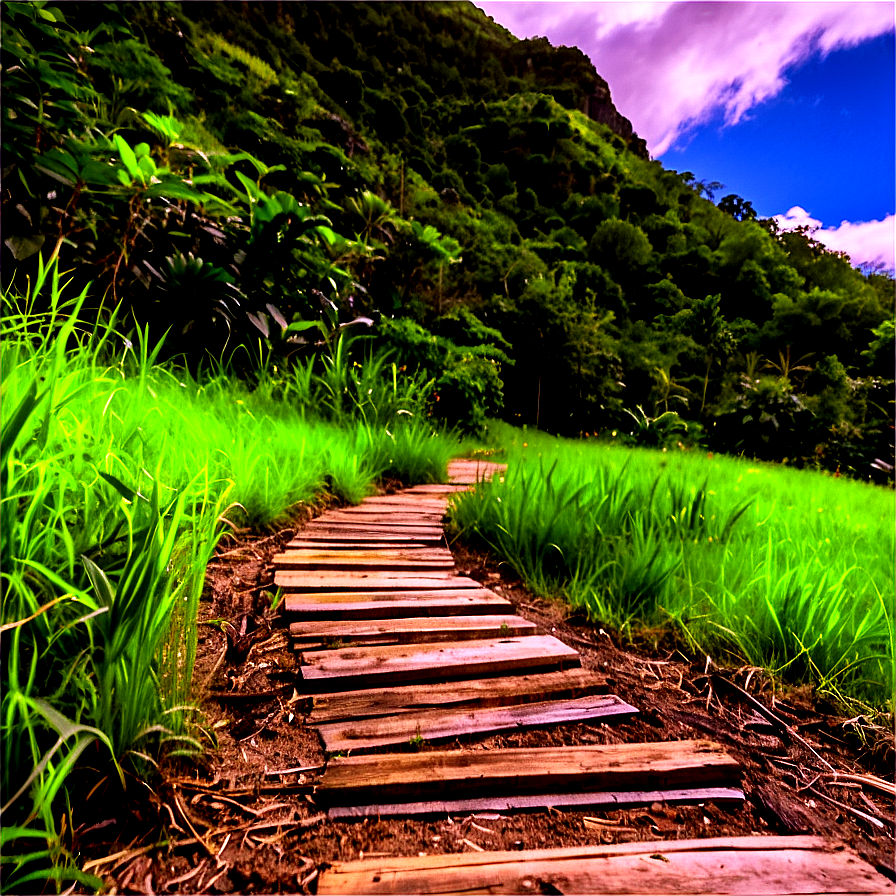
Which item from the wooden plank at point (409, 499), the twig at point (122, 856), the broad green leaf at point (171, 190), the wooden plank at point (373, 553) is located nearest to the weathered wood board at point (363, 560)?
the wooden plank at point (373, 553)

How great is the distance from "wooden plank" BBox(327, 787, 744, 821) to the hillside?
267 centimetres

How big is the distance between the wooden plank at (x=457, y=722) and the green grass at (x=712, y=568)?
1.54 ft

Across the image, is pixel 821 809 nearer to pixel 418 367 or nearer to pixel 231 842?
pixel 231 842

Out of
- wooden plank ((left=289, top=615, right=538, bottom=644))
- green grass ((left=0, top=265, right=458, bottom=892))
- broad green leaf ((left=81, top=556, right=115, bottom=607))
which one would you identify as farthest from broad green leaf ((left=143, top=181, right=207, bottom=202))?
broad green leaf ((left=81, top=556, right=115, bottom=607))

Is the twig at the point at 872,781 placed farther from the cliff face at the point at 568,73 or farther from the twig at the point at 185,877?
the cliff face at the point at 568,73

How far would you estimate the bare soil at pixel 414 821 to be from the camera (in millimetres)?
742

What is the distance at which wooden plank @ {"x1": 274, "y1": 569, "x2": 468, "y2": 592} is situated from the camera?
5.35 feet

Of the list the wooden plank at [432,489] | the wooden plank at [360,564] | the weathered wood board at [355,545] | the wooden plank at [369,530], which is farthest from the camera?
the wooden plank at [432,489]

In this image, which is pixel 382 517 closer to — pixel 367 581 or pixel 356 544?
pixel 356 544

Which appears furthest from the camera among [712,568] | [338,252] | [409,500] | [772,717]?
[338,252]

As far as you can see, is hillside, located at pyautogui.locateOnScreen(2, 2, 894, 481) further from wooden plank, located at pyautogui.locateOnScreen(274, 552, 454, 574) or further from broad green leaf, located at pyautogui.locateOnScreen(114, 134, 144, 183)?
wooden plank, located at pyautogui.locateOnScreen(274, 552, 454, 574)

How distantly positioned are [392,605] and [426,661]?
305 mm

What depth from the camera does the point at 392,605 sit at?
1.53 m

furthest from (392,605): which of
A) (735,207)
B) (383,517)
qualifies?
(735,207)
